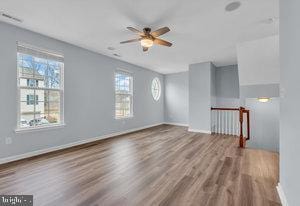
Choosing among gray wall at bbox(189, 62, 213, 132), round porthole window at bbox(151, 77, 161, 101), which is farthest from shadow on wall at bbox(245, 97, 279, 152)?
round porthole window at bbox(151, 77, 161, 101)

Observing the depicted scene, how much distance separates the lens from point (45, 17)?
290 cm

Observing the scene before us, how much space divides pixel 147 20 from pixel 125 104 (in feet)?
12.3

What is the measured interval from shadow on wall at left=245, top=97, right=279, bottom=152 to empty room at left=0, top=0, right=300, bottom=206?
4 cm

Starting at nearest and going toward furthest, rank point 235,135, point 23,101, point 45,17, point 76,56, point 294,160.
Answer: point 294,160, point 45,17, point 23,101, point 76,56, point 235,135

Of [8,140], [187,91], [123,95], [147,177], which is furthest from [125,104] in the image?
[147,177]

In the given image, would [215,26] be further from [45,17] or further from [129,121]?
[129,121]

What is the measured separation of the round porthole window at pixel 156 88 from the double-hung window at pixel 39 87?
4623mm

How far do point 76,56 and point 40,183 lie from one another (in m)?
3.35

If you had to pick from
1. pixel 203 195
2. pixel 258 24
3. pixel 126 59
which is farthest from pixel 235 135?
pixel 126 59

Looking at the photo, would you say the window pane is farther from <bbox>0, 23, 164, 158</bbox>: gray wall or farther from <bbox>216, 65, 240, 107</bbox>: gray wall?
<bbox>216, 65, 240, 107</bbox>: gray wall

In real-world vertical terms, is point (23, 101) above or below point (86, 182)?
above

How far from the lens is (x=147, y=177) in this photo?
248 centimetres
